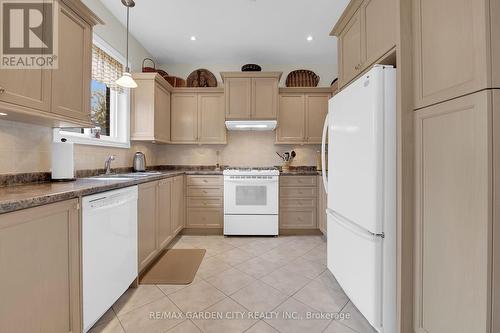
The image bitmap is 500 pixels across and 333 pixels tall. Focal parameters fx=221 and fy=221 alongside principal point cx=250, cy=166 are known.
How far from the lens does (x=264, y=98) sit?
3523 millimetres

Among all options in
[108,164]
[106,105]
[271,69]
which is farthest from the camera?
[271,69]

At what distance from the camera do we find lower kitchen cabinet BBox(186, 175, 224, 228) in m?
3.45

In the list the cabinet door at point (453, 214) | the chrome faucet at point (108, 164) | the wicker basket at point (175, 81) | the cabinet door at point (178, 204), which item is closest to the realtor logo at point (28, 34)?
the chrome faucet at point (108, 164)

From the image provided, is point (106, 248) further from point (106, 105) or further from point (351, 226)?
→ point (106, 105)

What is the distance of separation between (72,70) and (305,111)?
9.97 feet

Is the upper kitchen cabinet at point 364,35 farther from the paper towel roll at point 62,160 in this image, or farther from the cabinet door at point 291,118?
the paper towel roll at point 62,160

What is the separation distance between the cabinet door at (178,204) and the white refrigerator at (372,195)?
224 centimetres

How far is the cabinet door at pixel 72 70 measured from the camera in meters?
1.49

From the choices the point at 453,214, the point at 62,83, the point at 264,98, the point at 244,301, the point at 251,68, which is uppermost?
the point at 251,68

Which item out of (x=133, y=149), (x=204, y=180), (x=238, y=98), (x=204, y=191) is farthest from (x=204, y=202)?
(x=238, y=98)

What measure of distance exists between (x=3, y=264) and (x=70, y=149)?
3.51 ft

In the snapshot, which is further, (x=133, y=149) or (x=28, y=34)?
(x=133, y=149)

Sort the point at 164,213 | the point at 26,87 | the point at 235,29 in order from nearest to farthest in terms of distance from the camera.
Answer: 1. the point at 26,87
2. the point at 164,213
3. the point at 235,29

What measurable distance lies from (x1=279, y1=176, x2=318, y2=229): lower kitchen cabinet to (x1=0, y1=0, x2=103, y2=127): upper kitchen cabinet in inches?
102
